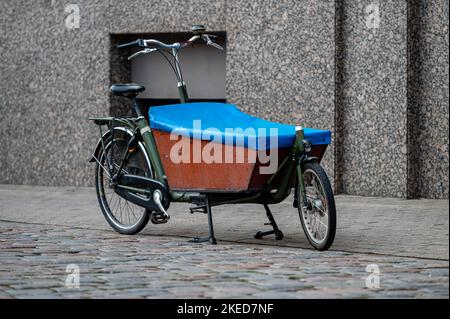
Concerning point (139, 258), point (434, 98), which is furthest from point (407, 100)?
point (139, 258)

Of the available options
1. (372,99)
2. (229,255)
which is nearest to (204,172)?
(229,255)

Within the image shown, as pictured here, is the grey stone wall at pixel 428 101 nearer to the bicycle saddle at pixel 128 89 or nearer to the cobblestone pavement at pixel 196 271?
the bicycle saddle at pixel 128 89

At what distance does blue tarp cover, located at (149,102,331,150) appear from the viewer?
6.87 metres

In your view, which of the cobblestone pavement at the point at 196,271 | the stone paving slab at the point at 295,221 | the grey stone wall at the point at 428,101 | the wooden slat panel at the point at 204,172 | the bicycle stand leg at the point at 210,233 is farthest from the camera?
the grey stone wall at the point at 428,101

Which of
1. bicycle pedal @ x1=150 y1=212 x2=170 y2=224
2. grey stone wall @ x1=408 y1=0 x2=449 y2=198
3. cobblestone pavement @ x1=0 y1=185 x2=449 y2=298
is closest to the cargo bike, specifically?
bicycle pedal @ x1=150 y1=212 x2=170 y2=224

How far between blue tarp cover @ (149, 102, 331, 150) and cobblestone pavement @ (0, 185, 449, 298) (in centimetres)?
70

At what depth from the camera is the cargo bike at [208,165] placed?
271 inches

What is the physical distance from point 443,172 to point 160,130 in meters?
3.52

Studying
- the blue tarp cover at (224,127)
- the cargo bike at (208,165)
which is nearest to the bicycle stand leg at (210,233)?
the cargo bike at (208,165)

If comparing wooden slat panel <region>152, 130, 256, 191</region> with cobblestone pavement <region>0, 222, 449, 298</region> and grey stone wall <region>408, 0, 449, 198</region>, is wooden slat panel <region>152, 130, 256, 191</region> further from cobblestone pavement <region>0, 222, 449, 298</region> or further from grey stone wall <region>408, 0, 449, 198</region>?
grey stone wall <region>408, 0, 449, 198</region>

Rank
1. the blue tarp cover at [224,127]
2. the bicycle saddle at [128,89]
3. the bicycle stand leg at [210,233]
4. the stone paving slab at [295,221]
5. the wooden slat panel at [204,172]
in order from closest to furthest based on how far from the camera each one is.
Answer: the blue tarp cover at [224,127] < the wooden slat panel at [204,172] < the stone paving slab at [295,221] < the bicycle stand leg at [210,233] < the bicycle saddle at [128,89]

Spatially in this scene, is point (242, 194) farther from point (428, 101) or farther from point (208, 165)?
point (428, 101)

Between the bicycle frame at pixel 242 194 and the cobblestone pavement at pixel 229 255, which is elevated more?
the bicycle frame at pixel 242 194
